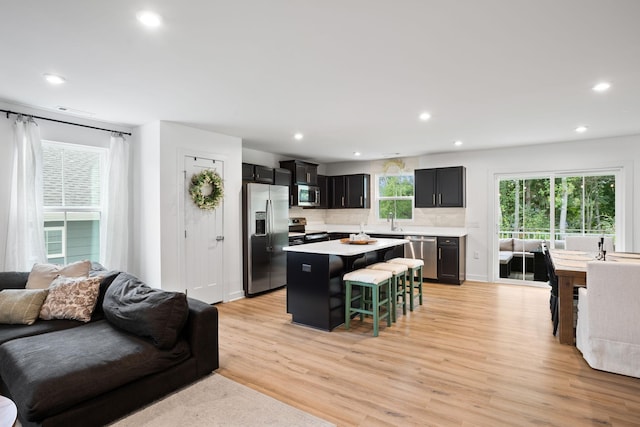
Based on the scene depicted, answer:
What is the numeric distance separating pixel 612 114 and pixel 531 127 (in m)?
0.85

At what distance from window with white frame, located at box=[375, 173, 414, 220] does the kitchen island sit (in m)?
3.36

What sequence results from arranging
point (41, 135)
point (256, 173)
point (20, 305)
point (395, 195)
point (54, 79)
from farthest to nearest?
1. point (395, 195)
2. point (256, 173)
3. point (41, 135)
4. point (54, 79)
5. point (20, 305)

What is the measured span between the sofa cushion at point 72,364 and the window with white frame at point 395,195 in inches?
224

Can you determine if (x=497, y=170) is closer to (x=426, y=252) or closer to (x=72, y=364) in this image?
(x=426, y=252)

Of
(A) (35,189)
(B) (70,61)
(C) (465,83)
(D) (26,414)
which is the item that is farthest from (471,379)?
(A) (35,189)

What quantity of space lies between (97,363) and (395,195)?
637 cm

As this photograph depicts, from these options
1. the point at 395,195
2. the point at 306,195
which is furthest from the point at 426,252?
the point at 306,195

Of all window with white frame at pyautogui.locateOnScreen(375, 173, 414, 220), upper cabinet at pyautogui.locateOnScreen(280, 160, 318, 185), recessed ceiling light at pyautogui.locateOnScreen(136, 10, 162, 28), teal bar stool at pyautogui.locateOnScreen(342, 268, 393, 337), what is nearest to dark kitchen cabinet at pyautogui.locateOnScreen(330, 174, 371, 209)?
window with white frame at pyautogui.locateOnScreen(375, 173, 414, 220)

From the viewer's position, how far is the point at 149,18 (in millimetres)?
2037

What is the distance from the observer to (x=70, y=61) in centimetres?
263

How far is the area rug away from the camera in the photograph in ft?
→ 7.26

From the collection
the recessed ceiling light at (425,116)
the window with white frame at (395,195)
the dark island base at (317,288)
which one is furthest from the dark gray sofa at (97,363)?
the window with white frame at (395,195)

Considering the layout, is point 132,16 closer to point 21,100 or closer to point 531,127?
point 21,100

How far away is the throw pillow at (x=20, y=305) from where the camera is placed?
9.16 ft
